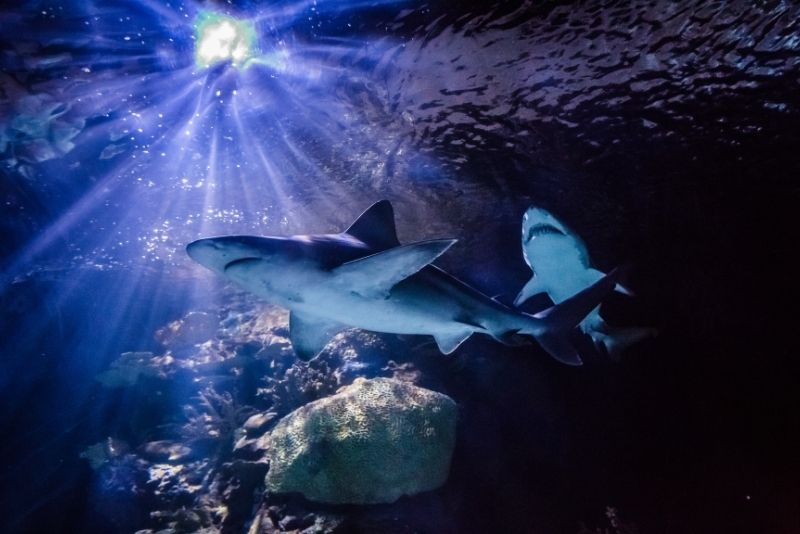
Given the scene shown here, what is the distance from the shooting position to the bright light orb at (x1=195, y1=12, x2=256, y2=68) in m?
5.54

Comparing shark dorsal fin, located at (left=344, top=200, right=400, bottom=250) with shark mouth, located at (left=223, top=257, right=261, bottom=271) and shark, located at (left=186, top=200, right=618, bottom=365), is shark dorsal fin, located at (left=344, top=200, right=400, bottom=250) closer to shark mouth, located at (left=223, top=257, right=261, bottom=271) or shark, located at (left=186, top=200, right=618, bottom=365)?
shark, located at (left=186, top=200, right=618, bottom=365)

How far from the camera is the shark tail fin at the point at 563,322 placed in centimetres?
502

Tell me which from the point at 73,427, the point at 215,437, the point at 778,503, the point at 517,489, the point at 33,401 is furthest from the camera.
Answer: the point at 33,401

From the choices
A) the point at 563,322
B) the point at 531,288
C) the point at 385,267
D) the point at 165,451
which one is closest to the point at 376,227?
the point at 385,267

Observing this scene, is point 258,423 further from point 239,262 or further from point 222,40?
point 222,40

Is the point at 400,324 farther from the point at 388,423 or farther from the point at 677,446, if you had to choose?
the point at 677,446

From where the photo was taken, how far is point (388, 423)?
5875 mm

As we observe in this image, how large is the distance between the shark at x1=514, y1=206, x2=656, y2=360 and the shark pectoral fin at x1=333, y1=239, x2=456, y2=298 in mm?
4534

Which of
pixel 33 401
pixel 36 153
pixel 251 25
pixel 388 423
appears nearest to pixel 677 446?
pixel 388 423

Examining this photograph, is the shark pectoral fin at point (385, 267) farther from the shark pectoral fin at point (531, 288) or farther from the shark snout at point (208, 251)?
the shark pectoral fin at point (531, 288)

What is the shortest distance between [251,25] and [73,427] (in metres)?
13.0

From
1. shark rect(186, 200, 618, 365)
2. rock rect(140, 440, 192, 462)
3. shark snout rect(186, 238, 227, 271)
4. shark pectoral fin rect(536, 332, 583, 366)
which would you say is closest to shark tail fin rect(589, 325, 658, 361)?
shark rect(186, 200, 618, 365)

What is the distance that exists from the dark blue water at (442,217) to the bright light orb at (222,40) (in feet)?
0.60

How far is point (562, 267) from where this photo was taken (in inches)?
324
